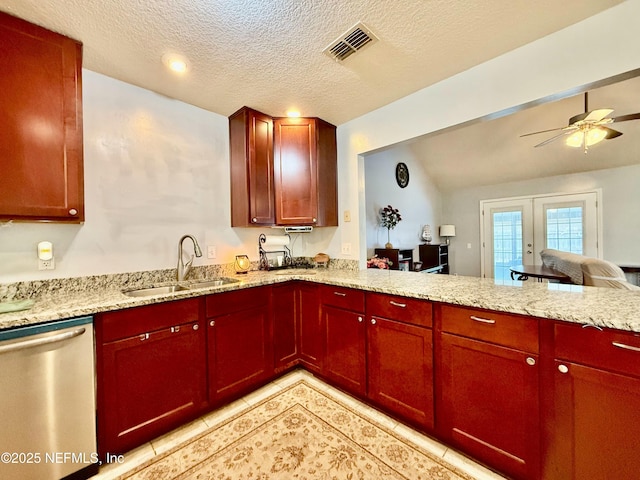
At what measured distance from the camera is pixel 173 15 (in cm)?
134

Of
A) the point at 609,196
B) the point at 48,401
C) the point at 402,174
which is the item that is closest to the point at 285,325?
the point at 48,401

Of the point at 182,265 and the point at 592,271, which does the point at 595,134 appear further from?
the point at 182,265

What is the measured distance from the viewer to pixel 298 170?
257cm

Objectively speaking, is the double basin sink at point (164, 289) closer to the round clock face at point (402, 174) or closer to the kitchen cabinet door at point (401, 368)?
the kitchen cabinet door at point (401, 368)

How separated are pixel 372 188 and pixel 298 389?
345 centimetres

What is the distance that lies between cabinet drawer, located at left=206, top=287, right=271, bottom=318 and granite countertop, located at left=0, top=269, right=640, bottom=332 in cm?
6

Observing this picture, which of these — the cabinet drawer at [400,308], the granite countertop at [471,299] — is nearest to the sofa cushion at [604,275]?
the granite countertop at [471,299]

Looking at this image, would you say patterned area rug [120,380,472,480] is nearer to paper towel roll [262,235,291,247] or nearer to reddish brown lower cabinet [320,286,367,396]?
reddish brown lower cabinet [320,286,367,396]

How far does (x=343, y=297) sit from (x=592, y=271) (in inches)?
115

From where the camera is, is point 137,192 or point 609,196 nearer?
point 137,192

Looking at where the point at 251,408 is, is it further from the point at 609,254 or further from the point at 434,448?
the point at 609,254

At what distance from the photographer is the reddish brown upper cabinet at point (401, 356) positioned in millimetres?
1545

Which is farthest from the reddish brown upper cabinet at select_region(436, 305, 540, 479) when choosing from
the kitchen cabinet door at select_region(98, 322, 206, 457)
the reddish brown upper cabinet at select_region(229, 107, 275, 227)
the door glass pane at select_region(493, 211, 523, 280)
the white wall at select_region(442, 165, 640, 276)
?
the white wall at select_region(442, 165, 640, 276)

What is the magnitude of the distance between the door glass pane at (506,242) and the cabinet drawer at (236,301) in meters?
5.80
